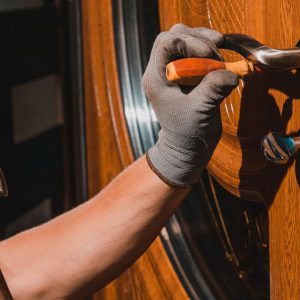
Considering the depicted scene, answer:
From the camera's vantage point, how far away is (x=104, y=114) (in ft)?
5.34

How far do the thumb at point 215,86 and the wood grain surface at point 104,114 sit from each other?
0.76 meters

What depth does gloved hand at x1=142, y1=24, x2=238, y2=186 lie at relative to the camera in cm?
82

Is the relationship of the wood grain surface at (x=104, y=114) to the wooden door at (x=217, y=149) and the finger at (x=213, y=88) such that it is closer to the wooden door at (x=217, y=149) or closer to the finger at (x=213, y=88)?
the wooden door at (x=217, y=149)

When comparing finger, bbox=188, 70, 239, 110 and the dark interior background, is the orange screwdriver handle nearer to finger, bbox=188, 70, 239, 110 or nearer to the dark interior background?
finger, bbox=188, 70, 239, 110

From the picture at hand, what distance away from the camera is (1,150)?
3.48 metres

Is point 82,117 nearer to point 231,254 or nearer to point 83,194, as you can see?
point 83,194

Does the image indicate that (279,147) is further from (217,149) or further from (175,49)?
(217,149)

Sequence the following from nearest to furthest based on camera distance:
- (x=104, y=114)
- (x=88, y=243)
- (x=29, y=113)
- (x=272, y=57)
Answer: (x=272, y=57)
(x=88, y=243)
(x=104, y=114)
(x=29, y=113)

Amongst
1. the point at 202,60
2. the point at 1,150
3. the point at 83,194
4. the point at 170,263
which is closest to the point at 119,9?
the point at 83,194

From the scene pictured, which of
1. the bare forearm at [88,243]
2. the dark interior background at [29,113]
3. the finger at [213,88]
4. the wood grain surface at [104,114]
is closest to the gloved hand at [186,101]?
the finger at [213,88]

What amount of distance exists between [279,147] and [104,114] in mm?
857

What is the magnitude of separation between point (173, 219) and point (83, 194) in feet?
0.98

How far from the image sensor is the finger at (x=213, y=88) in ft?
2.65

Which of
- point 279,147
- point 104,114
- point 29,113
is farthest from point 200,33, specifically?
point 29,113
